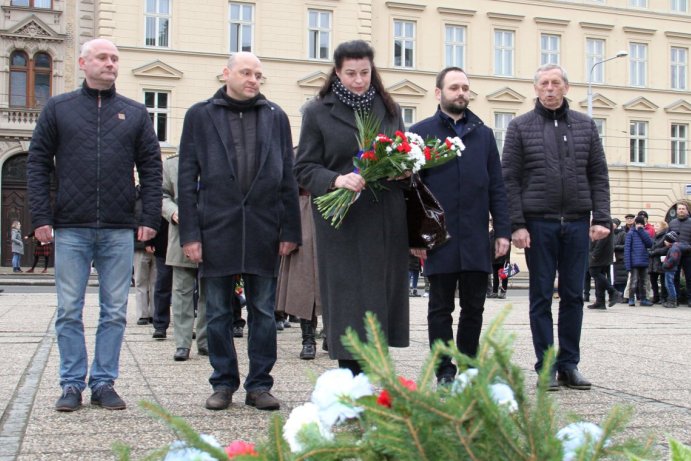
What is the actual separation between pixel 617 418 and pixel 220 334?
3.76 m

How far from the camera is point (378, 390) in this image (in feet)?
4.91

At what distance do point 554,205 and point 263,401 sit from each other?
2.38 m

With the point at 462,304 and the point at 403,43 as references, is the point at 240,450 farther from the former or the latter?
the point at 403,43

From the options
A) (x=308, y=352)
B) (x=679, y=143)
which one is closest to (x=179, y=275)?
(x=308, y=352)

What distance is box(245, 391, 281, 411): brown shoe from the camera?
475 cm

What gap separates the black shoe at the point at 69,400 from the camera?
4.64m

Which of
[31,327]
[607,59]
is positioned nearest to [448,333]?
[31,327]

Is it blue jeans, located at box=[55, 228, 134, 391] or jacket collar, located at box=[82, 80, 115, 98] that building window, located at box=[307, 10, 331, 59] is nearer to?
jacket collar, located at box=[82, 80, 115, 98]

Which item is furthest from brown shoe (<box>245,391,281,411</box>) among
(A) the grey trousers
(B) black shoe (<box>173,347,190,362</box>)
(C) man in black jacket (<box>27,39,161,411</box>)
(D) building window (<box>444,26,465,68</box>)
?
(D) building window (<box>444,26,465,68</box>)

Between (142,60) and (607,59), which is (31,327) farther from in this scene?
(607,59)

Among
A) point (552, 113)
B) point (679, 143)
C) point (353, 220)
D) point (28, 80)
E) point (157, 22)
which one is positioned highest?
point (157, 22)

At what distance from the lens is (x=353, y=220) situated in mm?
4633

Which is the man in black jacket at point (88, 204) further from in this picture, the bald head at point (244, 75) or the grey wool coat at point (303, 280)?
the grey wool coat at point (303, 280)

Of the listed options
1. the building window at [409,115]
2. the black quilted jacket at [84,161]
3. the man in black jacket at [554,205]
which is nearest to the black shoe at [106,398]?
the black quilted jacket at [84,161]
